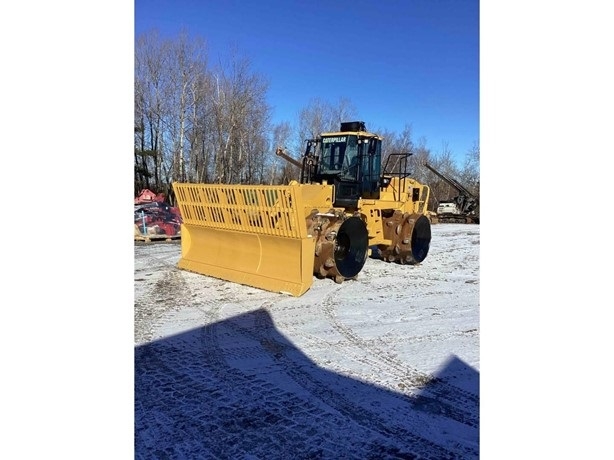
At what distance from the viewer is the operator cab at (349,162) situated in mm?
9203

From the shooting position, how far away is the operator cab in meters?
9.20

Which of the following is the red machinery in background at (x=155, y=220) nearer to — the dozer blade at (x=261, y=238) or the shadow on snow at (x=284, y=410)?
the dozer blade at (x=261, y=238)

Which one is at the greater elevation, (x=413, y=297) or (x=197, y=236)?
(x=197, y=236)

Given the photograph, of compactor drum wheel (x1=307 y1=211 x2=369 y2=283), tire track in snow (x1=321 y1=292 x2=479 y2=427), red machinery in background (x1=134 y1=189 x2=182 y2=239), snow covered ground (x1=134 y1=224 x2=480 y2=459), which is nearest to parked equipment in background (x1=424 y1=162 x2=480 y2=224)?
red machinery in background (x1=134 y1=189 x2=182 y2=239)

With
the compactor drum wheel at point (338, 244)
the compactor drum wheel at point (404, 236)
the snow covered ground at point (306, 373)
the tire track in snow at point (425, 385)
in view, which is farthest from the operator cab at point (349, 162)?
the tire track in snow at point (425, 385)

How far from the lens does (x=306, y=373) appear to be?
416cm

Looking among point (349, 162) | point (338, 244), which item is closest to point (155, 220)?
point (349, 162)

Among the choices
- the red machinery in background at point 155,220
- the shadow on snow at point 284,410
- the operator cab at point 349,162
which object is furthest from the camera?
the red machinery in background at point 155,220

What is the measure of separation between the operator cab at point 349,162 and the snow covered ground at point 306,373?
2430 mm
